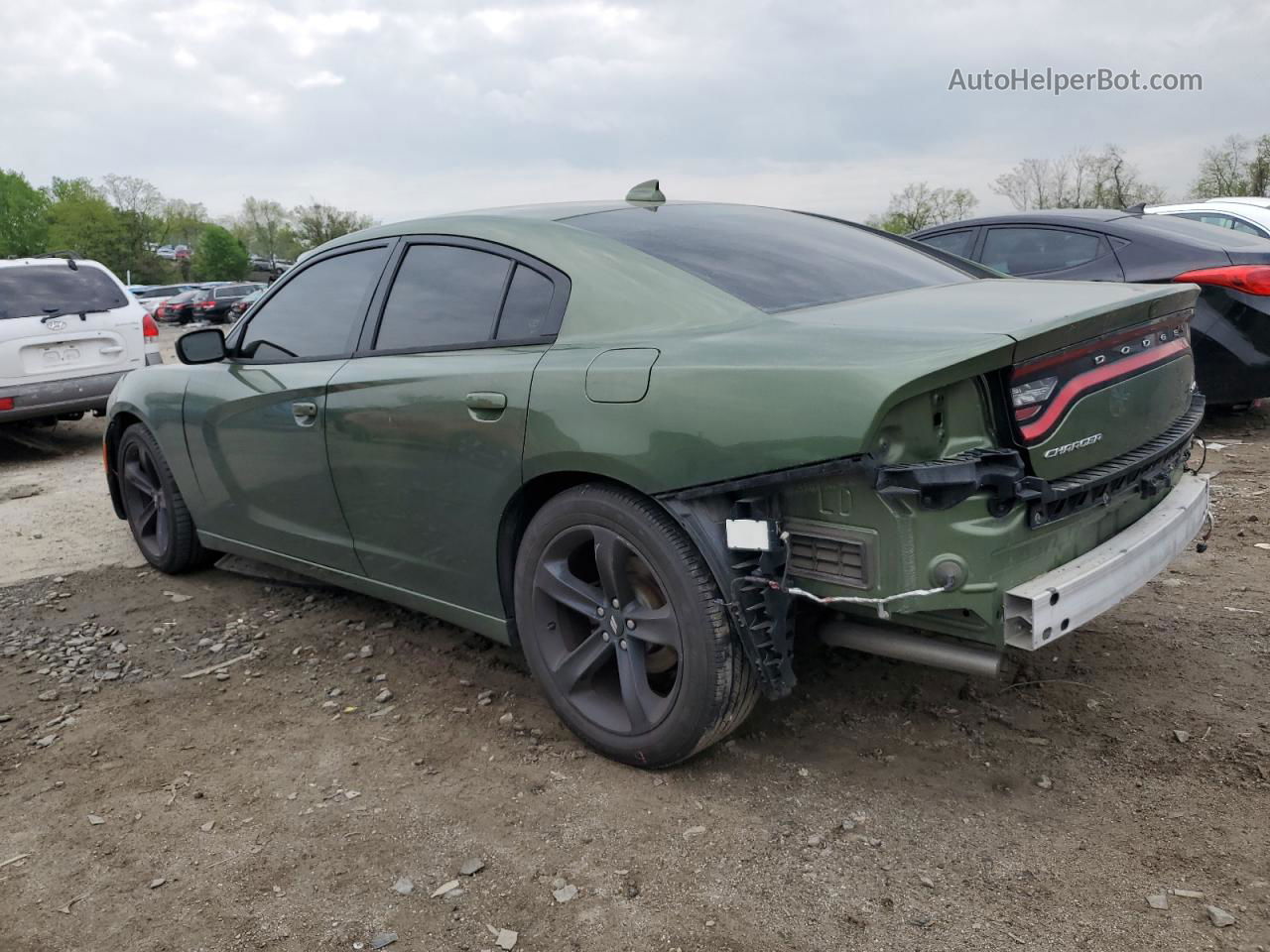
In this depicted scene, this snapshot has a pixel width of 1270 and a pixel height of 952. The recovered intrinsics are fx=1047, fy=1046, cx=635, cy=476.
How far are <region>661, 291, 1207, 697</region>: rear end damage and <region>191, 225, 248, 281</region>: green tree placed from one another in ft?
296

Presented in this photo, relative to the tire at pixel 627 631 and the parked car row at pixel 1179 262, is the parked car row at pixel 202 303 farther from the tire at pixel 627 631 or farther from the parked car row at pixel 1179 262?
the tire at pixel 627 631

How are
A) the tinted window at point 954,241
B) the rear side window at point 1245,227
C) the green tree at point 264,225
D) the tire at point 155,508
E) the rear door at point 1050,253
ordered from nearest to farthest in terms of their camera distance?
the tire at point 155,508 → the rear door at point 1050,253 → the tinted window at point 954,241 → the rear side window at point 1245,227 → the green tree at point 264,225

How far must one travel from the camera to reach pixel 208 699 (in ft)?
11.7

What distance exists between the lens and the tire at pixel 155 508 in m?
4.72

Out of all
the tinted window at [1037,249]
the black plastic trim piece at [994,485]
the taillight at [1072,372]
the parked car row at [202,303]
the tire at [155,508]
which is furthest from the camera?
the parked car row at [202,303]

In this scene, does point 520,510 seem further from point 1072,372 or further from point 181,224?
point 181,224

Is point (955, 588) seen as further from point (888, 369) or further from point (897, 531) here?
point (888, 369)

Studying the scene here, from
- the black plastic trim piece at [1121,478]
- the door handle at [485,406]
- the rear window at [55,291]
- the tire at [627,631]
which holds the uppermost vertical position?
the rear window at [55,291]

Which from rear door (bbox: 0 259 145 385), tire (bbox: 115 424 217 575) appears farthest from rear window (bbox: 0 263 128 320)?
tire (bbox: 115 424 217 575)

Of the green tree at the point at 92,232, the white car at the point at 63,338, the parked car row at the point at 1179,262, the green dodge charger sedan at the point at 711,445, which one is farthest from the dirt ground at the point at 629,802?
the green tree at the point at 92,232

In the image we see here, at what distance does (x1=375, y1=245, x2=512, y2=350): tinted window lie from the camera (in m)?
3.19

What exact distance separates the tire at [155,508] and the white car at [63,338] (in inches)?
147

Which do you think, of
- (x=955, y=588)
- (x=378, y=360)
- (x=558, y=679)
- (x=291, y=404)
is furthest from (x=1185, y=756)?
(x=291, y=404)

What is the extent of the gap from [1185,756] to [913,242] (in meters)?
1.97
